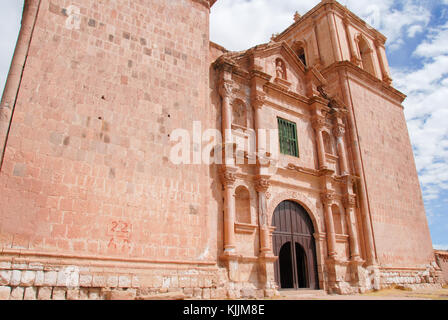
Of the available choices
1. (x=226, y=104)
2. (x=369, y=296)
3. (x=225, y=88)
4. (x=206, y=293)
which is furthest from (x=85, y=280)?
(x=369, y=296)

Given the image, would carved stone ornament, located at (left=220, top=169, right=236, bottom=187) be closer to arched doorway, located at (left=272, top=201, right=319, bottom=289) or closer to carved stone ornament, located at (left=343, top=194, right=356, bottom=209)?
arched doorway, located at (left=272, top=201, right=319, bottom=289)

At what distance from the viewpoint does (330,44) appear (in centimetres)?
1830

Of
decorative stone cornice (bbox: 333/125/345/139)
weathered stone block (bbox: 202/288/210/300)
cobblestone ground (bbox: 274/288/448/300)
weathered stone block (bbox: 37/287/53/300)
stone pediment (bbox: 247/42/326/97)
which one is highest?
stone pediment (bbox: 247/42/326/97)

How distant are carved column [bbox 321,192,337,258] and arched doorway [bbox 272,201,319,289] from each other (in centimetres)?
58

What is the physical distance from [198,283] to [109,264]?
240 centimetres

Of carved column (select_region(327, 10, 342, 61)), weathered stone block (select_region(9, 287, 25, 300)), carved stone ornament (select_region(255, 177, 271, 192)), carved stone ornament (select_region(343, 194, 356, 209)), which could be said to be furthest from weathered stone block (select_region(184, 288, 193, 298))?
carved column (select_region(327, 10, 342, 61))

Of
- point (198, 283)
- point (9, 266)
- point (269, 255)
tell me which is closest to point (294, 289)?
point (269, 255)

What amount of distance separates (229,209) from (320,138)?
20.1ft

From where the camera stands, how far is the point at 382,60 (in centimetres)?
2052

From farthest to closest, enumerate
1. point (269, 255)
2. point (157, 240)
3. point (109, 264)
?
point (269, 255)
point (157, 240)
point (109, 264)

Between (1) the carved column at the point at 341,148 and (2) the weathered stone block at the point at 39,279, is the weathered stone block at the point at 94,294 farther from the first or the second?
(1) the carved column at the point at 341,148

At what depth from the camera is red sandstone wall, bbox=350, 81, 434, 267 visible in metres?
14.9
